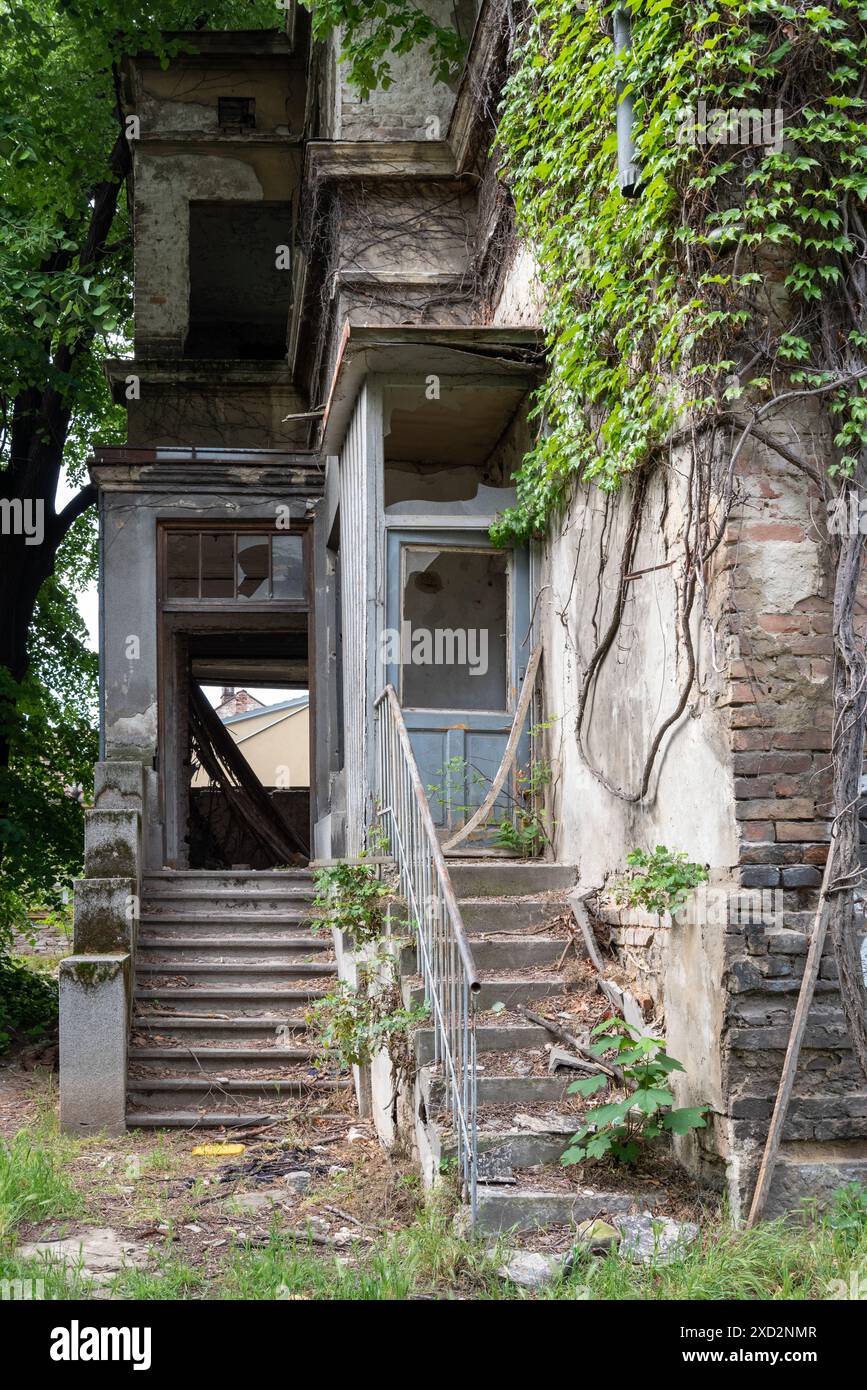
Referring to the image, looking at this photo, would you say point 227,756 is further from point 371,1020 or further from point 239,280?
point 371,1020

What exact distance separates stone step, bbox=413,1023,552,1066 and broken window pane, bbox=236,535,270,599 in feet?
19.3

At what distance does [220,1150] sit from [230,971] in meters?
Answer: 1.86

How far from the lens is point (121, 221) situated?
46.0ft

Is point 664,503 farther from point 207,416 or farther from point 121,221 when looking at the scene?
point 121,221

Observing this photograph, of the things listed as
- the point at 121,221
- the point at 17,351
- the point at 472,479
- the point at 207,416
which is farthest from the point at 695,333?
the point at 121,221

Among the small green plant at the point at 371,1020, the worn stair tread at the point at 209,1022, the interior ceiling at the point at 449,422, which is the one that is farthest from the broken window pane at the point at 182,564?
the small green plant at the point at 371,1020

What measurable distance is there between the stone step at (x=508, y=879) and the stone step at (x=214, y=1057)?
6.41 ft

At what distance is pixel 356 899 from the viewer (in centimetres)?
658

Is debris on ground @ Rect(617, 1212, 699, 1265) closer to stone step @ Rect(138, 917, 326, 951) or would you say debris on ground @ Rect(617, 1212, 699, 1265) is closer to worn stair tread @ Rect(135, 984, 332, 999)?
worn stair tread @ Rect(135, 984, 332, 999)

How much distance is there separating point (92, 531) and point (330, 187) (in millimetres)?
6635

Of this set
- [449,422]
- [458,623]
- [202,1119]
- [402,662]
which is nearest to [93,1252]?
[202,1119]

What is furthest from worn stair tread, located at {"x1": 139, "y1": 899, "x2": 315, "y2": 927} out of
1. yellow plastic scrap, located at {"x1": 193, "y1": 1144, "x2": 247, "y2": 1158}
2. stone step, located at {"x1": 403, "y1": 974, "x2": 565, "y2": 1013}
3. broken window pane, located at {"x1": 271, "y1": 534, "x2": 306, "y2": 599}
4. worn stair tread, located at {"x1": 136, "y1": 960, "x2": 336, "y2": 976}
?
stone step, located at {"x1": 403, "y1": 974, "x2": 565, "y2": 1013}

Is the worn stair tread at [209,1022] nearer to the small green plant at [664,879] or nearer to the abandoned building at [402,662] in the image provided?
the abandoned building at [402,662]

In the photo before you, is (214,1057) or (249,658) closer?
(214,1057)
